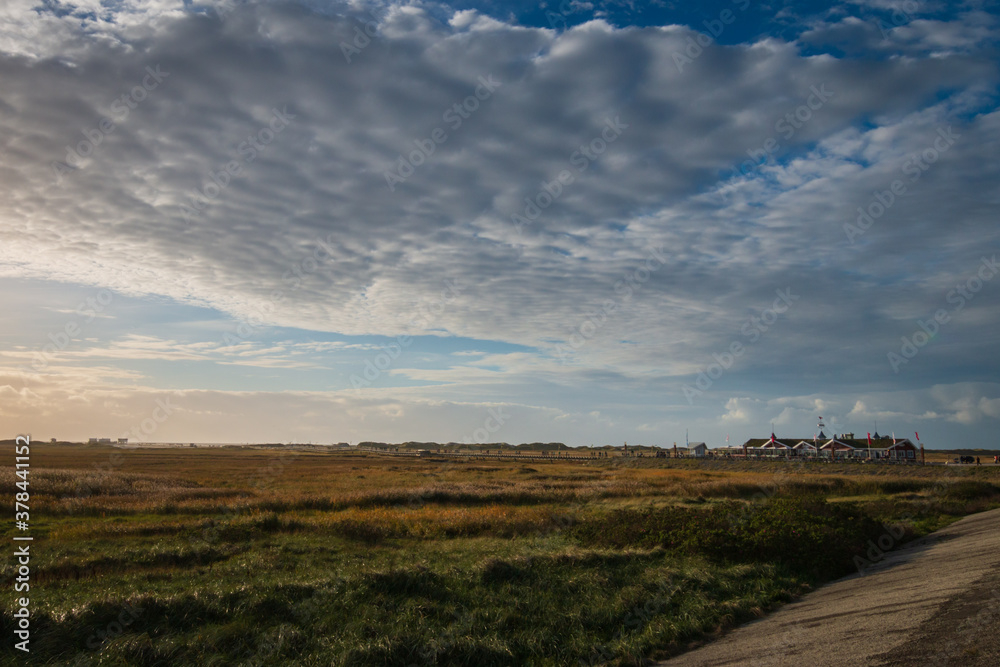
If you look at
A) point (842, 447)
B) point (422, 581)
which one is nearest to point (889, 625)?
point (422, 581)

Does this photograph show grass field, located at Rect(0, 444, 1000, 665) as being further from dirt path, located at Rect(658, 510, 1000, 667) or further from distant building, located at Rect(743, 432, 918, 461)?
distant building, located at Rect(743, 432, 918, 461)

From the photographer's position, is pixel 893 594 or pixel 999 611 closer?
pixel 999 611

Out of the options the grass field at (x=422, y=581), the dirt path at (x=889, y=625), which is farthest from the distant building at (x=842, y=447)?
the dirt path at (x=889, y=625)

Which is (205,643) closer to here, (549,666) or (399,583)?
(399,583)

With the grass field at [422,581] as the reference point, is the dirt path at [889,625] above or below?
above

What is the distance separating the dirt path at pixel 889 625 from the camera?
7.91 meters

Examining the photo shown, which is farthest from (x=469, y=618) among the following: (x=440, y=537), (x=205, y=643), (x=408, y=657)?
(x=440, y=537)

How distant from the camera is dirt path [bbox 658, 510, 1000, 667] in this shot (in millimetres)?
7914

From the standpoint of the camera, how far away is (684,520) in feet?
72.1

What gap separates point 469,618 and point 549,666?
2.48 meters

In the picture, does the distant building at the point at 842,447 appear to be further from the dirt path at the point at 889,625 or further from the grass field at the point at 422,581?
the dirt path at the point at 889,625

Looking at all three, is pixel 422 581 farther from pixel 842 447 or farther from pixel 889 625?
pixel 842 447

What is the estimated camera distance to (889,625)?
9312 millimetres

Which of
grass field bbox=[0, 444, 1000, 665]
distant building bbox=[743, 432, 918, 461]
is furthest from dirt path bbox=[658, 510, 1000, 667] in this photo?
distant building bbox=[743, 432, 918, 461]
